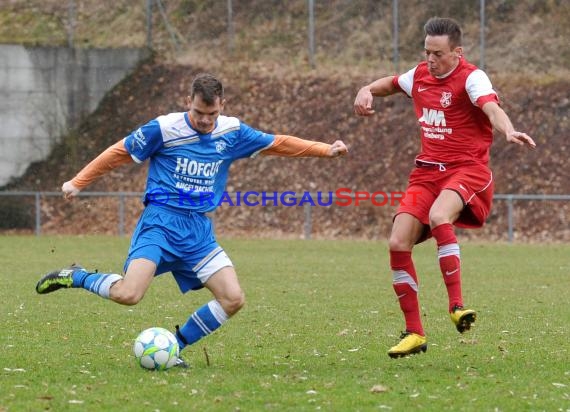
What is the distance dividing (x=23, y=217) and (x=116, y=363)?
21.3 meters

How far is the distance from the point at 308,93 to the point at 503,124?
22891mm

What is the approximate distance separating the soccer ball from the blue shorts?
52 cm

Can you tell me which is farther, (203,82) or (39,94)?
(39,94)

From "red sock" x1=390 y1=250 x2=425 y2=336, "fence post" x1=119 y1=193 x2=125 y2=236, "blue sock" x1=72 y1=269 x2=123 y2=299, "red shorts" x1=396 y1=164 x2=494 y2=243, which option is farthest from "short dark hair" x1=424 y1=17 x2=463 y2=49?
"fence post" x1=119 y1=193 x2=125 y2=236

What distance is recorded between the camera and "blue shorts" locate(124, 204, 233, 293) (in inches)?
299

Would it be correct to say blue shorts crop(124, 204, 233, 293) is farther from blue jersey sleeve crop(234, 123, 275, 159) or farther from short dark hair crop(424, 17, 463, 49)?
short dark hair crop(424, 17, 463, 49)

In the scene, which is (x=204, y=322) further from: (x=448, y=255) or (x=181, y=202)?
(x=448, y=255)

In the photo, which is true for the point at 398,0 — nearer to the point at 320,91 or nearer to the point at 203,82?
the point at 320,91

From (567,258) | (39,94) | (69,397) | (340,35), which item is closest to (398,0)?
(340,35)

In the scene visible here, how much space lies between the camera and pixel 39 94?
30094 mm

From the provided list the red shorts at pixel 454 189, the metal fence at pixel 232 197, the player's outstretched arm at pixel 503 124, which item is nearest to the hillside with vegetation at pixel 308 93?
the metal fence at pixel 232 197

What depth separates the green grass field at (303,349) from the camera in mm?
6273

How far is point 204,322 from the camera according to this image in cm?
776

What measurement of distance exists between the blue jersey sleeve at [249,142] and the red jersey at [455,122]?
1.19 metres
